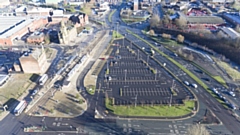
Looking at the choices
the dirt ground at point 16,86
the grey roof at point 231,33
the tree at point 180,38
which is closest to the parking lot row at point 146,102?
the dirt ground at point 16,86

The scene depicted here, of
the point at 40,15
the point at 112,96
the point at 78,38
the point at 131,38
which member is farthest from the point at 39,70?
the point at 40,15

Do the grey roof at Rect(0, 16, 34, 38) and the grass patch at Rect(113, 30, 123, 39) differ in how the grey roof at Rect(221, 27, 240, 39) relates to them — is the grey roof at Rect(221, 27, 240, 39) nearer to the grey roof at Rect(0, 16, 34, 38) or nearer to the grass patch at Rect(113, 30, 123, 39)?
the grass patch at Rect(113, 30, 123, 39)

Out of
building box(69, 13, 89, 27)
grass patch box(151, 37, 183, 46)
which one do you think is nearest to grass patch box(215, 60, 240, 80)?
grass patch box(151, 37, 183, 46)

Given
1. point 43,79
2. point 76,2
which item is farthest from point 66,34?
point 76,2

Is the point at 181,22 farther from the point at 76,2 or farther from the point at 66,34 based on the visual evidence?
the point at 76,2

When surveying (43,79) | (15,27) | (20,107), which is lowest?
(20,107)

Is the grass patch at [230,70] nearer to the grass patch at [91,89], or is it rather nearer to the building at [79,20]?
the grass patch at [91,89]
